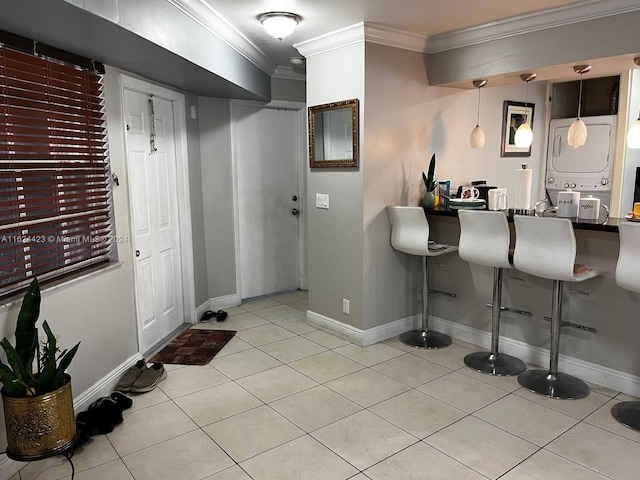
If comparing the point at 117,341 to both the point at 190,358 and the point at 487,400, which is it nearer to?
the point at 190,358

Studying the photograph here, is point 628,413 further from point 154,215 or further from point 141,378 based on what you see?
point 154,215

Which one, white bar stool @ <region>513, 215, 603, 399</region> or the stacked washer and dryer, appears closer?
white bar stool @ <region>513, 215, 603, 399</region>

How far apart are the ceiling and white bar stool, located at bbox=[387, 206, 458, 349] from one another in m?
1.30

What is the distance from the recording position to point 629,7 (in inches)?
105

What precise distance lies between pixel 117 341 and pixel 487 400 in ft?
7.77

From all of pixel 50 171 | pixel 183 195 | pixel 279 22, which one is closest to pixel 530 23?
pixel 279 22

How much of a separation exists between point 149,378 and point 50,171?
142cm

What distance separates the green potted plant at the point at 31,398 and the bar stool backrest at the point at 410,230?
2386 mm

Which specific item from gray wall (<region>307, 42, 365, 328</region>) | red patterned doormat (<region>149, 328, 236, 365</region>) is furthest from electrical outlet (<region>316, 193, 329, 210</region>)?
red patterned doormat (<region>149, 328, 236, 365</region>)

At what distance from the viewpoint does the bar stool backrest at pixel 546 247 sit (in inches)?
105

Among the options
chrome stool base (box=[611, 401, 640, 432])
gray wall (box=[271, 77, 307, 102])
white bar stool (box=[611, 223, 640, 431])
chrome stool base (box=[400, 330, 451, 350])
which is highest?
gray wall (box=[271, 77, 307, 102])

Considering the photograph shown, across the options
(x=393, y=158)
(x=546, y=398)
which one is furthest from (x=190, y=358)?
(x=546, y=398)

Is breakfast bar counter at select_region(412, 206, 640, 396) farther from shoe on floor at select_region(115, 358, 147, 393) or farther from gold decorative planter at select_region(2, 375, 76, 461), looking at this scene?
gold decorative planter at select_region(2, 375, 76, 461)

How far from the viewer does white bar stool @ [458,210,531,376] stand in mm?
3051
